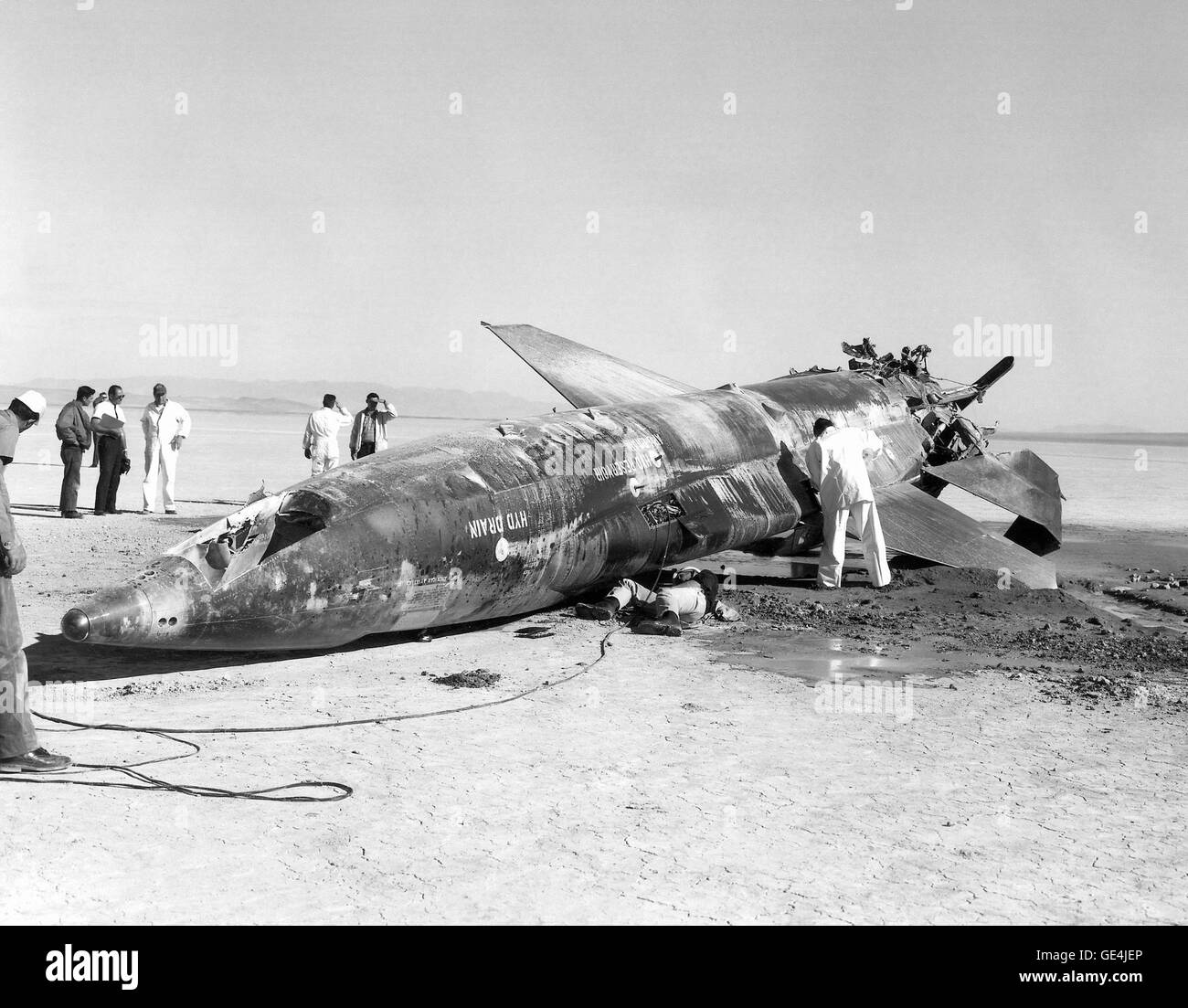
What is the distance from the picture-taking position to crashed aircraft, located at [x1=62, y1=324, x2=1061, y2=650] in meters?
7.77

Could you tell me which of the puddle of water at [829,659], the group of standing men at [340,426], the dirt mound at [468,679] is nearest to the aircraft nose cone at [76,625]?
the dirt mound at [468,679]

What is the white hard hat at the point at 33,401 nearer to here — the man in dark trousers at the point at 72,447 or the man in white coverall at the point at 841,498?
the man in white coverall at the point at 841,498

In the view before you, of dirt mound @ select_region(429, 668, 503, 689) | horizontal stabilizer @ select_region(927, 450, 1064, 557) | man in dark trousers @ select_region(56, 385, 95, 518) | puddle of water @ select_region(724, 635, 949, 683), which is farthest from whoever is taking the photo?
man in dark trousers @ select_region(56, 385, 95, 518)

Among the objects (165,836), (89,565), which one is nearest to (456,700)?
(165,836)

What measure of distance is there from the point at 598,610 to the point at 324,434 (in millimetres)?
8636

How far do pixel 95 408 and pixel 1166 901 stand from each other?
57.6 ft

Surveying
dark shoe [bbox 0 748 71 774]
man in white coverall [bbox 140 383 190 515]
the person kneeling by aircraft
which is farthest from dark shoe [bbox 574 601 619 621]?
man in white coverall [bbox 140 383 190 515]

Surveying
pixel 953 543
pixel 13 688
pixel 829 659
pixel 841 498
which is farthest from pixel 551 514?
pixel 953 543

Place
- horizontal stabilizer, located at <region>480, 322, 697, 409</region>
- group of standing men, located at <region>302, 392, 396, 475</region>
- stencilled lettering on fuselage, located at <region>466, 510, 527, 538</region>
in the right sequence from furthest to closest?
group of standing men, located at <region>302, 392, 396, 475</region>, horizontal stabilizer, located at <region>480, 322, 697, 409</region>, stencilled lettering on fuselage, located at <region>466, 510, 527, 538</region>

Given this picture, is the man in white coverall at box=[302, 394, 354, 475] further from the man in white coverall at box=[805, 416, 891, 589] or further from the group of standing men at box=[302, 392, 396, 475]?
the man in white coverall at box=[805, 416, 891, 589]

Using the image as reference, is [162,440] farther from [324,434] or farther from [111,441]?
[324,434]

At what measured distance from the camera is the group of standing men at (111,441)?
17.2m

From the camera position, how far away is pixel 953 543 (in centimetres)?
1262

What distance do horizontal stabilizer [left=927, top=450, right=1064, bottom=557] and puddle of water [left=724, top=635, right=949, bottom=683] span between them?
5.48 m
